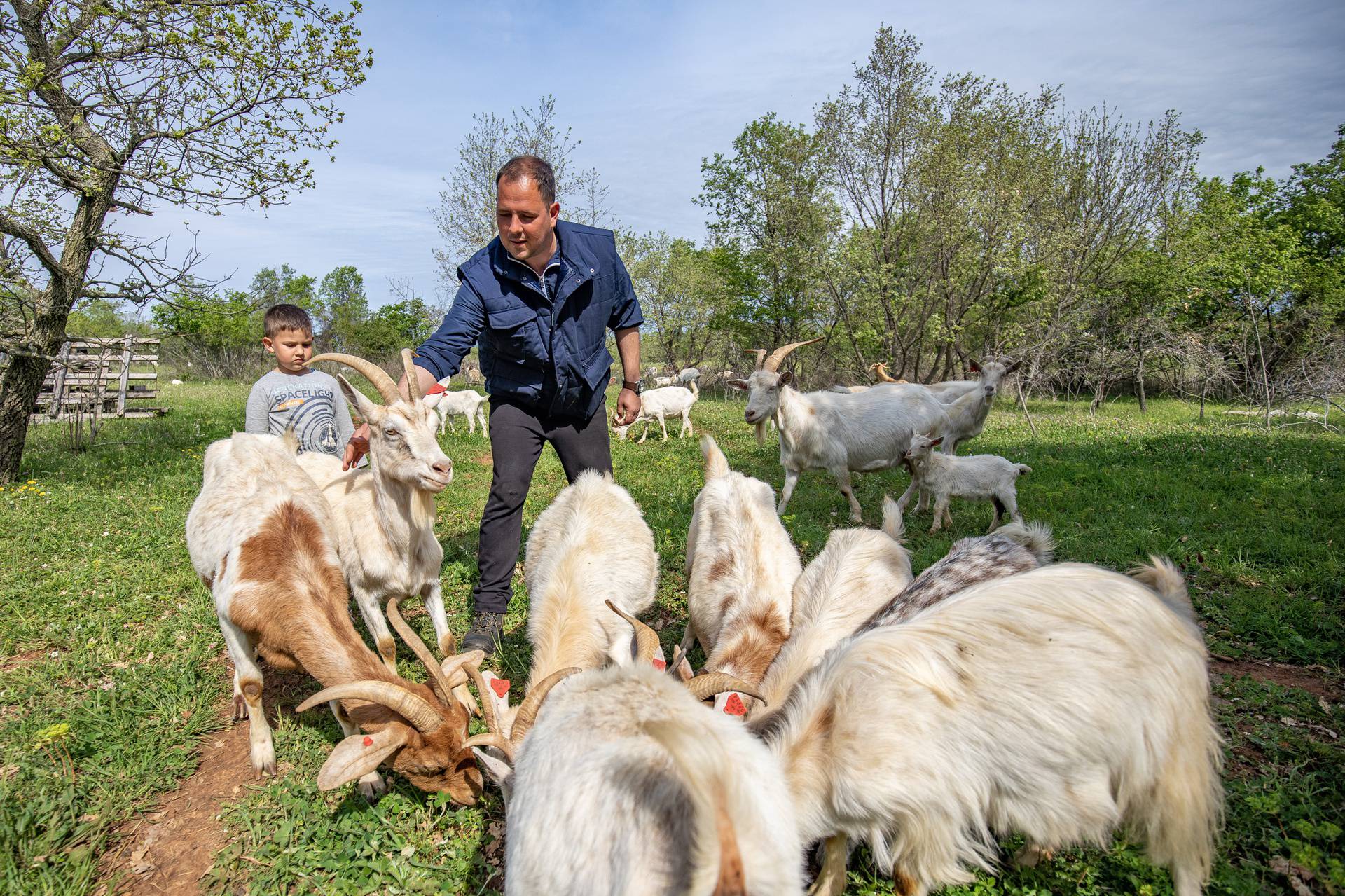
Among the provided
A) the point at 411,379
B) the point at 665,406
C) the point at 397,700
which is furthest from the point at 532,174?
the point at 665,406

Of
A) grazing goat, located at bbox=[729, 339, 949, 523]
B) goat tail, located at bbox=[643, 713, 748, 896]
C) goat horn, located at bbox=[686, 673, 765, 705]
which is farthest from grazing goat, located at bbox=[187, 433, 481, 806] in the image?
grazing goat, located at bbox=[729, 339, 949, 523]

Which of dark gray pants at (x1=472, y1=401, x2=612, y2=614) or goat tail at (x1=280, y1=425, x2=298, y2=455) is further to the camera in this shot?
goat tail at (x1=280, y1=425, x2=298, y2=455)

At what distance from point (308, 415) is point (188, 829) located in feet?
9.33

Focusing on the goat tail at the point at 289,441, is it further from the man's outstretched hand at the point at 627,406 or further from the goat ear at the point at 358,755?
the goat ear at the point at 358,755

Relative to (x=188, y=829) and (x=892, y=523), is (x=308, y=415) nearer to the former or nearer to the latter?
(x=188, y=829)

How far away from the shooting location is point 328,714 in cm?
399

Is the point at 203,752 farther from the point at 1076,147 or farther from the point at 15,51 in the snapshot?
the point at 1076,147

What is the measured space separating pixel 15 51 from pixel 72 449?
6.54 metres

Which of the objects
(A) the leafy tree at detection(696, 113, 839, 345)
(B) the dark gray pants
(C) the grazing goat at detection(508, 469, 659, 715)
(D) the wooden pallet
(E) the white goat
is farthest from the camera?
(A) the leafy tree at detection(696, 113, 839, 345)

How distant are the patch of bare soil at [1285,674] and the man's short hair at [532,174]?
4925mm

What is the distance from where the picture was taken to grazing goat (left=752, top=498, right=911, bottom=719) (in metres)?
3.17

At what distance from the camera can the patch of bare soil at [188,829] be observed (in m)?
2.79

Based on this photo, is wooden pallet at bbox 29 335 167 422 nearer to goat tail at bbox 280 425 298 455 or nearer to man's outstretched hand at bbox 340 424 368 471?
goat tail at bbox 280 425 298 455

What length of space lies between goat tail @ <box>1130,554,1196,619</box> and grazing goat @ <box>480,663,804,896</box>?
1.94 m
